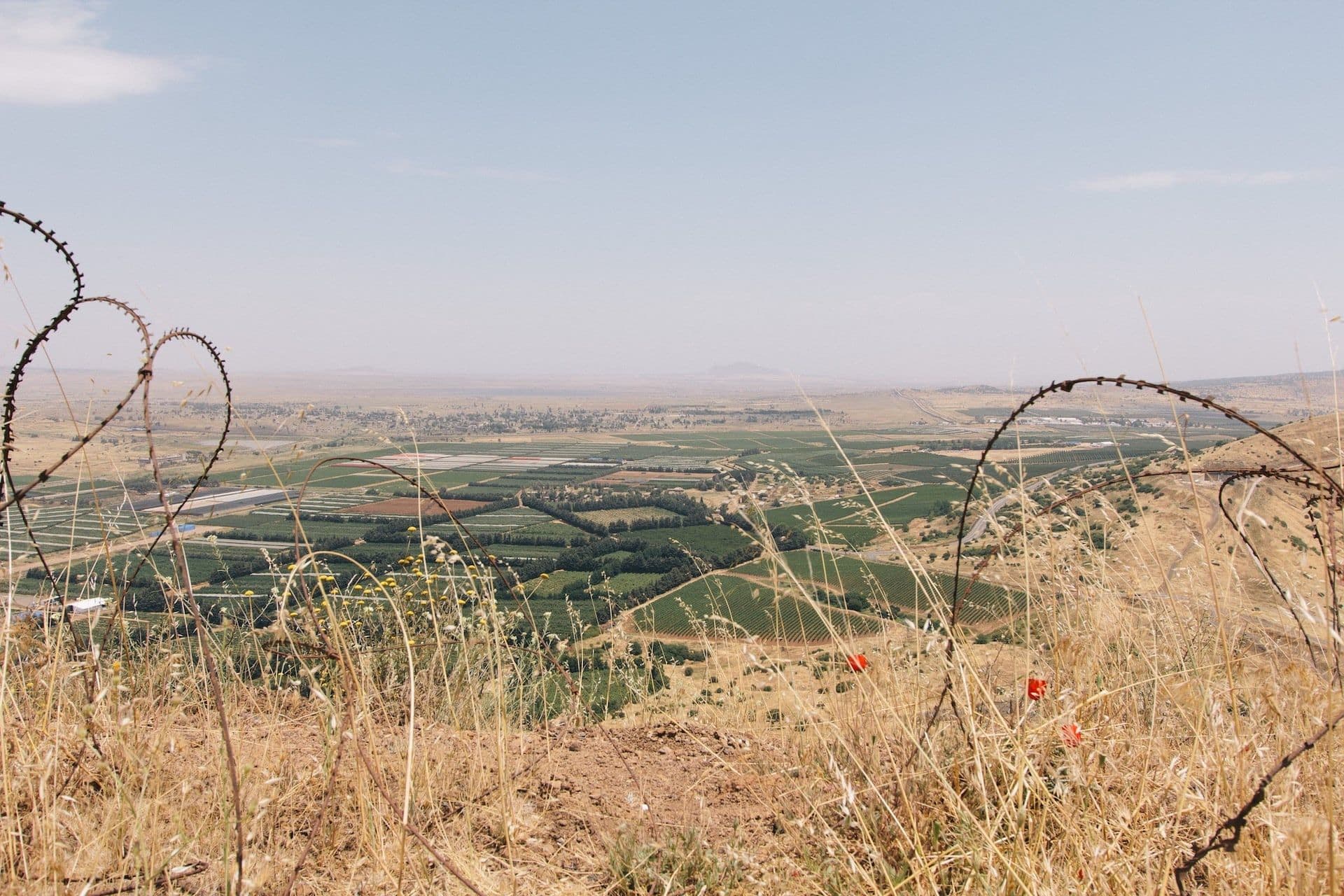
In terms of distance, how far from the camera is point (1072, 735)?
194 centimetres

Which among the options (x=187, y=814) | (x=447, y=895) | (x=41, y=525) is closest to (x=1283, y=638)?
(x=447, y=895)

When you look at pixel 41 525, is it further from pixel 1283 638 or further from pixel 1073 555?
pixel 1283 638

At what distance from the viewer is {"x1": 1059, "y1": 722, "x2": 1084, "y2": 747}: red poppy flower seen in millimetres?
1921

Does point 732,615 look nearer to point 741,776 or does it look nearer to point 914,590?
point 914,590

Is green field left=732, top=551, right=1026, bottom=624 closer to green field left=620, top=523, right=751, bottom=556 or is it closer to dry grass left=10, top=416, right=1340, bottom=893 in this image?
dry grass left=10, top=416, right=1340, bottom=893

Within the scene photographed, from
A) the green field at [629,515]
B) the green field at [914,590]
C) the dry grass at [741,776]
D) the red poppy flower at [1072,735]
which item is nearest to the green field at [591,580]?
the green field at [629,515]

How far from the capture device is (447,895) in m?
1.96

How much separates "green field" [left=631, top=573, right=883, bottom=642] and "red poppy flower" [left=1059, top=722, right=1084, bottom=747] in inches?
26.0

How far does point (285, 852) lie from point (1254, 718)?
3.24m

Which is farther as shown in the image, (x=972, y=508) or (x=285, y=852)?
(x=972, y=508)

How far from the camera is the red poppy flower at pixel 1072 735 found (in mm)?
1921

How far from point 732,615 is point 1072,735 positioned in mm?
5679

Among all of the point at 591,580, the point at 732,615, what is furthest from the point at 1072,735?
the point at 591,580

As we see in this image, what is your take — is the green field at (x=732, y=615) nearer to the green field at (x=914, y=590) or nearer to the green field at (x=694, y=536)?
the green field at (x=914, y=590)
